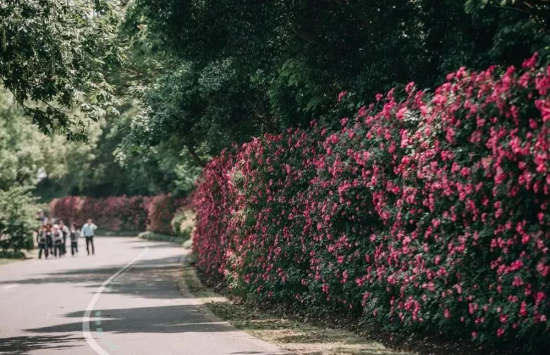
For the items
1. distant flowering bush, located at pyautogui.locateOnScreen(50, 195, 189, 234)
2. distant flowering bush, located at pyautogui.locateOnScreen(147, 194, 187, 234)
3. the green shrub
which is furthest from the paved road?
distant flowering bush, located at pyautogui.locateOnScreen(50, 195, 189, 234)

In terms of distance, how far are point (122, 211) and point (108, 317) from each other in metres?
62.1

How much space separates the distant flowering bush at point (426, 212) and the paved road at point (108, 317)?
1.80 meters

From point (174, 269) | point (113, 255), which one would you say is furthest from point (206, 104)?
point (113, 255)

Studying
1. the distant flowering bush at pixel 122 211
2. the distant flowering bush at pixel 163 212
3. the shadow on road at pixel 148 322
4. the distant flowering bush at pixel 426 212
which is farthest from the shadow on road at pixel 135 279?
the distant flowering bush at pixel 122 211

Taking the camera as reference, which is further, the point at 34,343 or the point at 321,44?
the point at 321,44

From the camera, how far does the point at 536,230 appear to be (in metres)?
8.50

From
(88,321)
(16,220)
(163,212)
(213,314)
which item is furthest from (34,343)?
(163,212)

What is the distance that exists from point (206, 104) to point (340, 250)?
1018 cm

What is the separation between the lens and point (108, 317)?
59.6ft

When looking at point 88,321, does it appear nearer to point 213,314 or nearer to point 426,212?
point 213,314

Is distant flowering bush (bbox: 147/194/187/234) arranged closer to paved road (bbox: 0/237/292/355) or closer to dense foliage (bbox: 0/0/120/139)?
paved road (bbox: 0/237/292/355)

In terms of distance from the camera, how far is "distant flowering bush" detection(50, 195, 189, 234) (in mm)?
65000

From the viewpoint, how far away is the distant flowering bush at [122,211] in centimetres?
6500

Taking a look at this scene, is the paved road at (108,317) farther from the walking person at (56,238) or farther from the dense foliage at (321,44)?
the walking person at (56,238)
